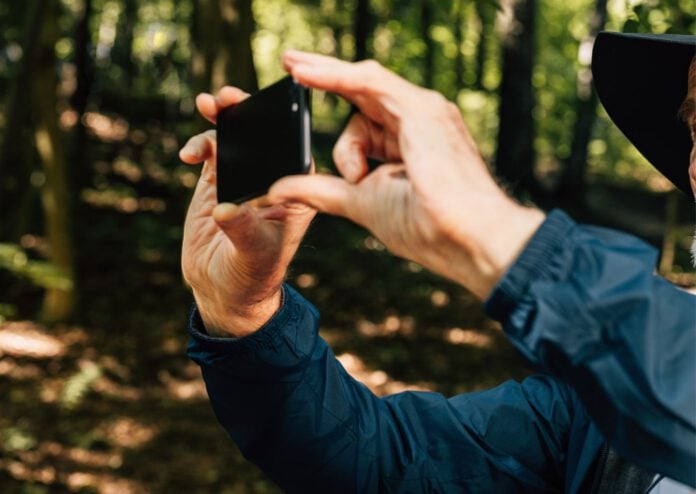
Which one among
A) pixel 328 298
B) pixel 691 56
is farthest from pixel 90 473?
pixel 691 56

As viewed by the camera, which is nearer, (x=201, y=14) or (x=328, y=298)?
(x=201, y=14)

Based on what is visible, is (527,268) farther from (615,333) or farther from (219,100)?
(219,100)

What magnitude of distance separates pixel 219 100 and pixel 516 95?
1296 centimetres

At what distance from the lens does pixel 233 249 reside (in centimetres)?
170

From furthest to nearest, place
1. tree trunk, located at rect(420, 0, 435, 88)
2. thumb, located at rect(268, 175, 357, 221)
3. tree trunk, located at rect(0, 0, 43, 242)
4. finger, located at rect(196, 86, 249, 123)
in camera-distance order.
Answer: tree trunk, located at rect(420, 0, 435, 88) → tree trunk, located at rect(0, 0, 43, 242) → finger, located at rect(196, 86, 249, 123) → thumb, located at rect(268, 175, 357, 221)

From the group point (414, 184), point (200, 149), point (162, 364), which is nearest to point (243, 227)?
point (200, 149)

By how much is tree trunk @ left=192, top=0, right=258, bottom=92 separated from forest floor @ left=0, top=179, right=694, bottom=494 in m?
2.49

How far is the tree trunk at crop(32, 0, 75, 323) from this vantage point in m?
8.68

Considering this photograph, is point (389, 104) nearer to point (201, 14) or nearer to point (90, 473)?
point (90, 473)

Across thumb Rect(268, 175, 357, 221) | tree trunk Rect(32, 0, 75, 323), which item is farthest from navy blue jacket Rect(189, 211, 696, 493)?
tree trunk Rect(32, 0, 75, 323)

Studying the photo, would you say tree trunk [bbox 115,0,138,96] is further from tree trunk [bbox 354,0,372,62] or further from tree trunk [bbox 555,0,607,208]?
tree trunk [bbox 555,0,607,208]

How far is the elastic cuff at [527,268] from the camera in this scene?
3.56 feet

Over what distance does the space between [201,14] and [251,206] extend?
9.01m

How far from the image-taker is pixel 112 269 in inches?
468
